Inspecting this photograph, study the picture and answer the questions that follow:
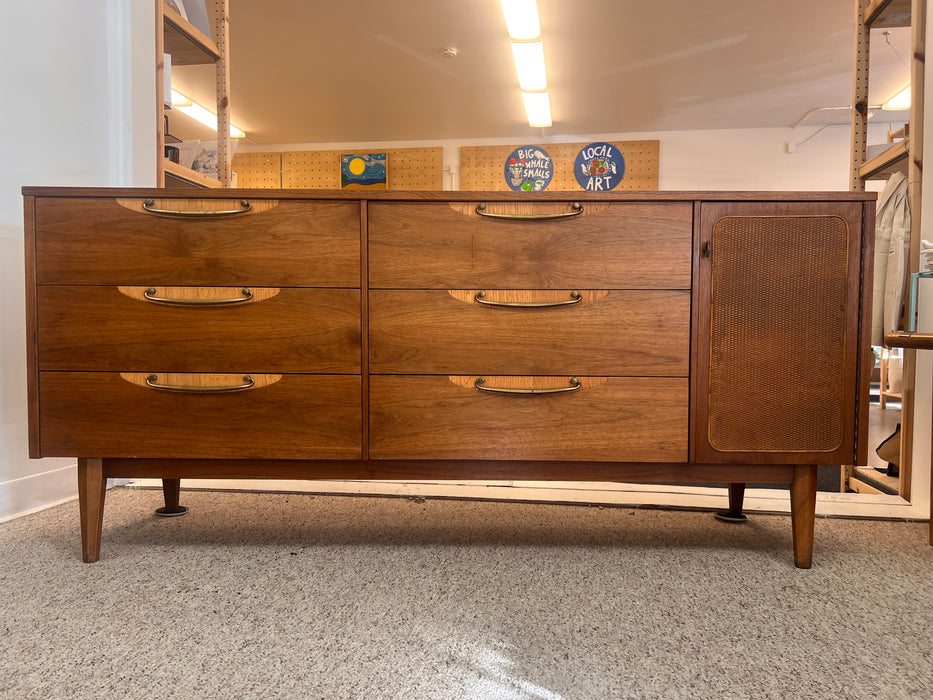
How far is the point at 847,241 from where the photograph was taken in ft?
3.87

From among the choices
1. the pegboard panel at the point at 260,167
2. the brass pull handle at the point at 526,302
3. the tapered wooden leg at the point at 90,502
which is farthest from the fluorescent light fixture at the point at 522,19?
the pegboard panel at the point at 260,167

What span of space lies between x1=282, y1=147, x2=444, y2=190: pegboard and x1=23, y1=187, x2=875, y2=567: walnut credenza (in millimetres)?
6382

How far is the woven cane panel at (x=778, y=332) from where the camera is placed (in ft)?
3.88

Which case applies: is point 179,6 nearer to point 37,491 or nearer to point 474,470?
point 37,491

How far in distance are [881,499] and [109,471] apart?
2.09m

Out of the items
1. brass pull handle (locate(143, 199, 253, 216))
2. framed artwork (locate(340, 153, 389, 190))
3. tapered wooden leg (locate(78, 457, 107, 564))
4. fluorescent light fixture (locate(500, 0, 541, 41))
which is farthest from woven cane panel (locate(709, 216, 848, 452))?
framed artwork (locate(340, 153, 389, 190))

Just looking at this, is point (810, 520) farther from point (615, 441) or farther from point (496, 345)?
point (496, 345)

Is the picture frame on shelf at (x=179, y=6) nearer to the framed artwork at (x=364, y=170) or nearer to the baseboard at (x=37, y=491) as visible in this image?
the baseboard at (x=37, y=491)

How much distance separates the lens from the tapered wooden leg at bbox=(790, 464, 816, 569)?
122 cm

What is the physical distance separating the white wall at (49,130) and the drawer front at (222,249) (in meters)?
0.58

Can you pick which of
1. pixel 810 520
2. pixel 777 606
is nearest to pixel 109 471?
pixel 777 606

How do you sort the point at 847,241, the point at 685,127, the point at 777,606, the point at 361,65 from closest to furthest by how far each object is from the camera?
the point at 777,606, the point at 847,241, the point at 361,65, the point at 685,127

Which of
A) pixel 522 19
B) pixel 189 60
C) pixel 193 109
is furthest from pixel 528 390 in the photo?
pixel 193 109

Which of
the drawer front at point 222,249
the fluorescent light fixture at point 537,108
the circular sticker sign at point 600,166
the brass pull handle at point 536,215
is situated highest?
the fluorescent light fixture at point 537,108
